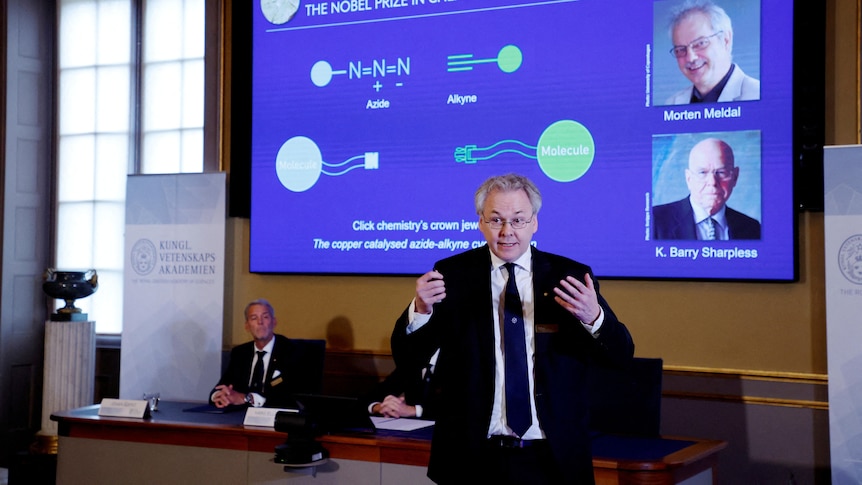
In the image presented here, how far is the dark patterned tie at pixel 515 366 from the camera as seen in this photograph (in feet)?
7.45

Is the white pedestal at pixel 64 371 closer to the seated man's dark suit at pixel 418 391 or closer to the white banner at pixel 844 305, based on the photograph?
the seated man's dark suit at pixel 418 391

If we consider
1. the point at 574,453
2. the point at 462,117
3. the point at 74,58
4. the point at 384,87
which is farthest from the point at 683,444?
the point at 74,58

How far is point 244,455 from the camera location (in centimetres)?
410

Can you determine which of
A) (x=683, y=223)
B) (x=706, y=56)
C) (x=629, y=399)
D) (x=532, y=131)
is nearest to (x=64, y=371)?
(x=532, y=131)

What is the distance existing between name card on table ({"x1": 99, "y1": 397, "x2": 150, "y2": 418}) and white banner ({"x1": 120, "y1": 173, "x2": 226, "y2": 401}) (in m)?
1.29

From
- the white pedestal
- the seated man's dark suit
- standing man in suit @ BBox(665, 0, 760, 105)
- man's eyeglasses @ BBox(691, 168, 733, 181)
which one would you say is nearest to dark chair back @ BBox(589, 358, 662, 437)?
the seated man's dark suit

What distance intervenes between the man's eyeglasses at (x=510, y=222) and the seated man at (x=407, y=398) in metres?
2.21

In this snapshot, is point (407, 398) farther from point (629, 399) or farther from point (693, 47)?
point (693, 47)

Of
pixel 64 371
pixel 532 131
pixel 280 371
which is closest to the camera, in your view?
pixel 280 371

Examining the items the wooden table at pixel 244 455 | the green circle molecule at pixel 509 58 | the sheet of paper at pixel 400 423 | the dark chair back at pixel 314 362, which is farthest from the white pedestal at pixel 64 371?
the green circle molecule at pixel 509 58

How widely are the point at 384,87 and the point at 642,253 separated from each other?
183cm

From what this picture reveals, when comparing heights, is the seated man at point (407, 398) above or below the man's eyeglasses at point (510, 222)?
below

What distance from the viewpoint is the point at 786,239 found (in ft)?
15.2

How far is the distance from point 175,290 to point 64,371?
917 millimetres
